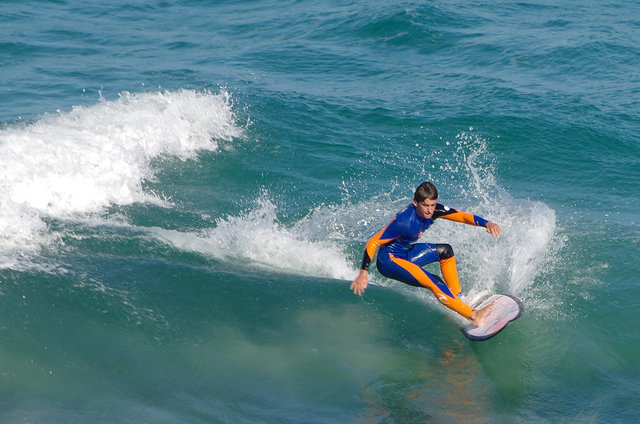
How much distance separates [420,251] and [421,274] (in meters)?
0.32

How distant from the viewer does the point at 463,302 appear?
772cm

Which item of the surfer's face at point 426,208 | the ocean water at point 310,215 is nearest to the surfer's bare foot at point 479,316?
the ocean water at point 310,215

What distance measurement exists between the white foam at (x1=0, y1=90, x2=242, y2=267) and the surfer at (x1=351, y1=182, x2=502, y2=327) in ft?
13.7

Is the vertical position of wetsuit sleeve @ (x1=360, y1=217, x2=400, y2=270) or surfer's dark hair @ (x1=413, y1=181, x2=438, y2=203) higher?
surfer's dark hair @ (x1=413, y1=181, x2=438, y2=203)

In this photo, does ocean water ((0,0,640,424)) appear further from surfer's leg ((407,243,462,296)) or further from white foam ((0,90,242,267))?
surfer's leg ((407,243,462,296))

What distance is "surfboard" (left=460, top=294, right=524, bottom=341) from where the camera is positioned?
7414 millimetres

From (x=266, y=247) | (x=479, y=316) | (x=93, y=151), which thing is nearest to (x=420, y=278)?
(x=479, y=316)

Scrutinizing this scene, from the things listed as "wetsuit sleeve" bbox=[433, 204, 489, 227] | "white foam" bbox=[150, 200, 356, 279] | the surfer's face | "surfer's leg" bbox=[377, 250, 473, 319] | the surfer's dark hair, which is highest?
the surfer's dark hair

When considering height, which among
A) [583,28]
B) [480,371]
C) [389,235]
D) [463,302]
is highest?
[583,28]

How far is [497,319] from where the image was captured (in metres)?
7.55

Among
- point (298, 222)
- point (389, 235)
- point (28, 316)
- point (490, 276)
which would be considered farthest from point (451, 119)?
point (28, 316)

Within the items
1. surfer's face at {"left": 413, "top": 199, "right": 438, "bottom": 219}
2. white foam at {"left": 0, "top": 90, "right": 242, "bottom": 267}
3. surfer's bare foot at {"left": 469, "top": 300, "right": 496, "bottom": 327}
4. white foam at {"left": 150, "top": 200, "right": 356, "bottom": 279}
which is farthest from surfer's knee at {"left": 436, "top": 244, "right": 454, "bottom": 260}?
white foam at {"left": 0, "top": 90, "right": 242, "bottom": 267}

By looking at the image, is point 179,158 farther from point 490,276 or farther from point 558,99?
point 558,99

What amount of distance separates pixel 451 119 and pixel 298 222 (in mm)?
5868
